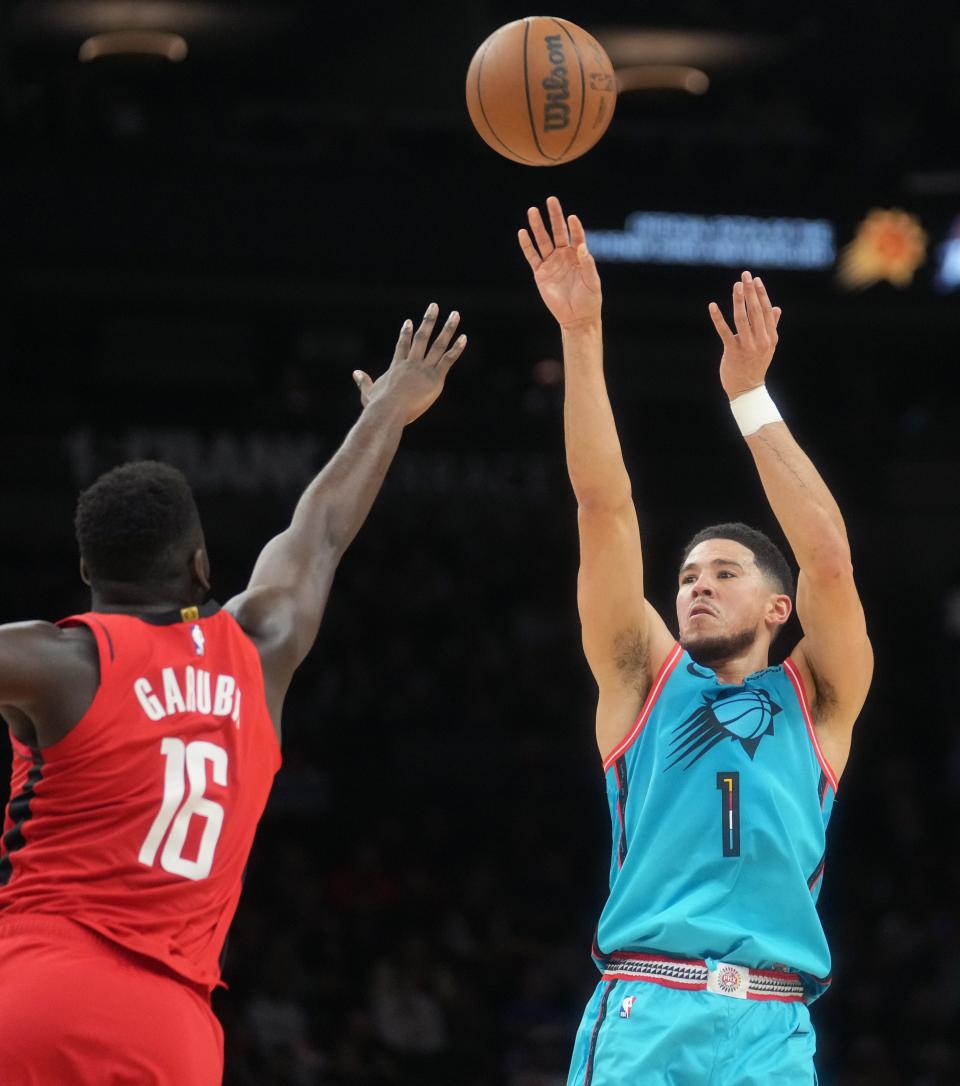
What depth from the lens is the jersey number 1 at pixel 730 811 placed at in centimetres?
447

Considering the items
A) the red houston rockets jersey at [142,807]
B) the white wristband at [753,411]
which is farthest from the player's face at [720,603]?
the red houston rockets jersey at [142,807]

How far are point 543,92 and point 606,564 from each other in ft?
6.65

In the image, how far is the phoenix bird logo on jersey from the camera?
4637 millimetres

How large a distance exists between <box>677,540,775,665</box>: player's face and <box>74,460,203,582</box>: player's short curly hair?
1.84 metres

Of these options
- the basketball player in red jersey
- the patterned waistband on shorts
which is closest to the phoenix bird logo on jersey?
the patterned waistband on shorts

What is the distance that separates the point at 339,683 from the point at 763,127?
557 centimetres

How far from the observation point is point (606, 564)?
4.76 meters

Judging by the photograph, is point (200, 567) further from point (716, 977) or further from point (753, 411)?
point (753, 411)

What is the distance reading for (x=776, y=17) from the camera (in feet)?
39.3

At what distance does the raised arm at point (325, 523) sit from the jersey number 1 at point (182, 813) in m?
0.26

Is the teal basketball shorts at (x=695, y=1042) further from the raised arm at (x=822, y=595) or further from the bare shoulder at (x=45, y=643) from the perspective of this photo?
the bare shoulder at (x=45, y=643)


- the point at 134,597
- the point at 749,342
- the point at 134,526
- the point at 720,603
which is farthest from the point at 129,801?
the point at 749,342

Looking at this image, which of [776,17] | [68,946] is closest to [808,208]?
[776,17]

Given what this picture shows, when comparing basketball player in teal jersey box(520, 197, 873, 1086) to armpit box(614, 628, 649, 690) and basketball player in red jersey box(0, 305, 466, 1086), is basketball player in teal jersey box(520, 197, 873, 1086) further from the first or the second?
basketball player in red jersey box(0, 305, 466, 1086)
